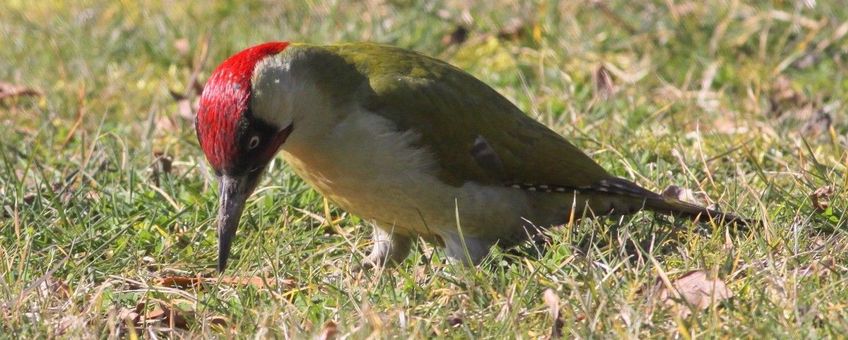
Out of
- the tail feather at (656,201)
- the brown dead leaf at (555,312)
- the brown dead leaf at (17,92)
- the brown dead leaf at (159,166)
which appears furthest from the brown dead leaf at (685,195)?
the brown dead leaf at (17,92)

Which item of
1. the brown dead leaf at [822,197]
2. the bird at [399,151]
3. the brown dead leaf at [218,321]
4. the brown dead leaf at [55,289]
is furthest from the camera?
the brown dead leaf at [822,197]

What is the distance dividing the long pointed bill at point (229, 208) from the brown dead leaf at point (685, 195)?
147 cm

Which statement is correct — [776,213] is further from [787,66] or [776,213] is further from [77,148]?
[77,148]

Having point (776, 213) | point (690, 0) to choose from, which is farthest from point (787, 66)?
point (776, 213)

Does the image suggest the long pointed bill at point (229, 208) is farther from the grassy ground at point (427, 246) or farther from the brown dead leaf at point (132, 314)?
the brown dead leaf at point (132, 314)

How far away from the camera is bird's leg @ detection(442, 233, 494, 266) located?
427 centimetres

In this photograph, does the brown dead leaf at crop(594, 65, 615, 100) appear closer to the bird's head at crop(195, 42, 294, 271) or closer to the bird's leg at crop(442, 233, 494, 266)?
the bird's leg at crop(442, 233, 494, 266)

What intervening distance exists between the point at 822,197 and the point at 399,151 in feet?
4.45

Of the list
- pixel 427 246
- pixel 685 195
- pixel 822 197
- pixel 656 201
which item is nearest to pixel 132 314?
pixel 427 246

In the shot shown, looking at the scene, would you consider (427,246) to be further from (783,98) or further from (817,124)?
(783,98)

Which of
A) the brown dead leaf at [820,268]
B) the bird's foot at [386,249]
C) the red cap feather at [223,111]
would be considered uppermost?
the red cap feather at [223,111]

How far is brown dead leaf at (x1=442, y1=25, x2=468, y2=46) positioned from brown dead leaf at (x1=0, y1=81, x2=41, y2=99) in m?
1.97

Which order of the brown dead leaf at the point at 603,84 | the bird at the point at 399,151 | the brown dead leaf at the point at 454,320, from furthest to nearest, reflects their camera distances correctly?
the brown dead leaf at the point at 603,84 → the bird at the point at 399,151 → the brown dead leaf at the point at 454,320

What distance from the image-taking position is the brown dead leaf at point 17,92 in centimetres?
618
